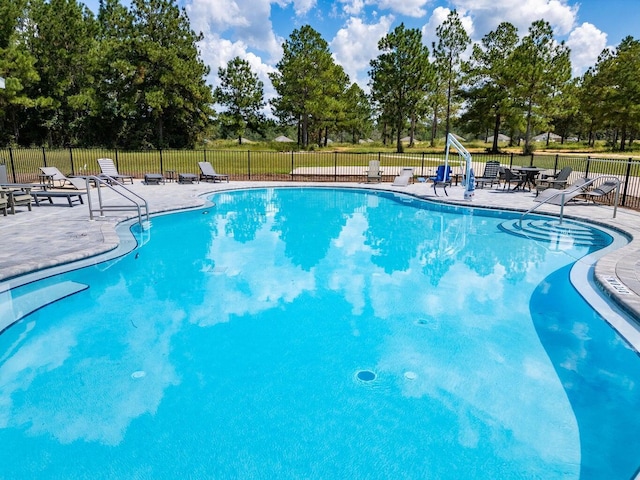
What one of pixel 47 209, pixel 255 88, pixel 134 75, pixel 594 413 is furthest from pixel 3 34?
pixel 594 413

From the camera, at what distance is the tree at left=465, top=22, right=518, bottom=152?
33.1 metres

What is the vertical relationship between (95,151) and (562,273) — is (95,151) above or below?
above

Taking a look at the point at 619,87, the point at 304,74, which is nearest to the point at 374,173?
the point at 304,74

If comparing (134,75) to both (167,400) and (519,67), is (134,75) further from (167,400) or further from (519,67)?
(167,400)

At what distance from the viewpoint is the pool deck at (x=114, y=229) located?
5.61 meters

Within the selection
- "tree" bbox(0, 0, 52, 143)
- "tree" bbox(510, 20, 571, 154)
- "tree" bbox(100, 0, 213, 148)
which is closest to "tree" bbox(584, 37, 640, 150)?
"tree" bbox(510, 20, 571, 154)

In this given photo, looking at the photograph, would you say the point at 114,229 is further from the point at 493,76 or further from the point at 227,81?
the point at 227,81

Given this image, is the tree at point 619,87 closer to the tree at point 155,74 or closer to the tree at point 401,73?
the tree at point 401,73

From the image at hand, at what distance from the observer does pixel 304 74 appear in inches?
1447

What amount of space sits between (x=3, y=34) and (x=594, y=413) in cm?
3684

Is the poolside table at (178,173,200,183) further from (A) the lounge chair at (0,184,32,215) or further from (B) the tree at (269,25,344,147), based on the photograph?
(B) the tree at (269,25,344,147)

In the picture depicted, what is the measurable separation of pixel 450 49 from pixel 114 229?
35916mm

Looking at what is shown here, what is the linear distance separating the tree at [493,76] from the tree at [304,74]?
485 inches

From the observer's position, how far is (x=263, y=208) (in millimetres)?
12664
